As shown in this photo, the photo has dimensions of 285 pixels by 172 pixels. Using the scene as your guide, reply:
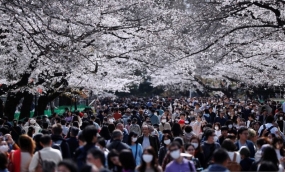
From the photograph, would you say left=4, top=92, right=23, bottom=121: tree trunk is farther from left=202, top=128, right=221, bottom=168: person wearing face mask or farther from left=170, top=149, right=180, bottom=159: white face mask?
left=170, top=149, right=180, bottom=159: white face mask

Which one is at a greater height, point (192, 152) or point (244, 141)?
point (244, 141)

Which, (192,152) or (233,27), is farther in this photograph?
(233,27)

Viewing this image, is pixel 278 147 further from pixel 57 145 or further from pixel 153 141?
pixel 57 145

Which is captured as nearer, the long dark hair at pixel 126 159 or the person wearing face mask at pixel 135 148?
the long dark hair at pixel 126 159

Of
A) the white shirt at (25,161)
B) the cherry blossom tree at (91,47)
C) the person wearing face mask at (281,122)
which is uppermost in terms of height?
the cherry blossom tree at (91,47)

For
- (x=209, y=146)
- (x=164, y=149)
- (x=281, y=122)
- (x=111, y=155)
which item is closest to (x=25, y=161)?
(x=111, y=155)

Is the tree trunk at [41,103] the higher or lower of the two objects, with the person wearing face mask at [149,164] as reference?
higher

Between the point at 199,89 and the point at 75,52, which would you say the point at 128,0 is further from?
the point at 199,89

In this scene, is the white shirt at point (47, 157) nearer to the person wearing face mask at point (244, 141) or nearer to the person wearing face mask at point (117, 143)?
the person wearing face mask at point (117, 143)

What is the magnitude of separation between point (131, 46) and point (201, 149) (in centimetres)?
1428

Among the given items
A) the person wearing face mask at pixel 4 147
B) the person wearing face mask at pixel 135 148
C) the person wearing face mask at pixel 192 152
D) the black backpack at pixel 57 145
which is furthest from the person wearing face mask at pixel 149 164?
the person wearing face mask at pixel 4 147

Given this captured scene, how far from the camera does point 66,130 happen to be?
1468cm

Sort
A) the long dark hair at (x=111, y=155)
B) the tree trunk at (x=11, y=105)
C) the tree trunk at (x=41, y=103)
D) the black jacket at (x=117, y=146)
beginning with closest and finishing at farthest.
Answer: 1. the long dark hair at (x=111, y=155)
2. the black jacket at (x=117, y=146)
3. the tree trunk at (x=11, y=105)
4. the tree trunk at (x=41, y=103)

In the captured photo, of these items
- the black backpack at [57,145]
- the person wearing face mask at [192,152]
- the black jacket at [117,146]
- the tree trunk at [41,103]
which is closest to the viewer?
the black jacket at [117,146]
